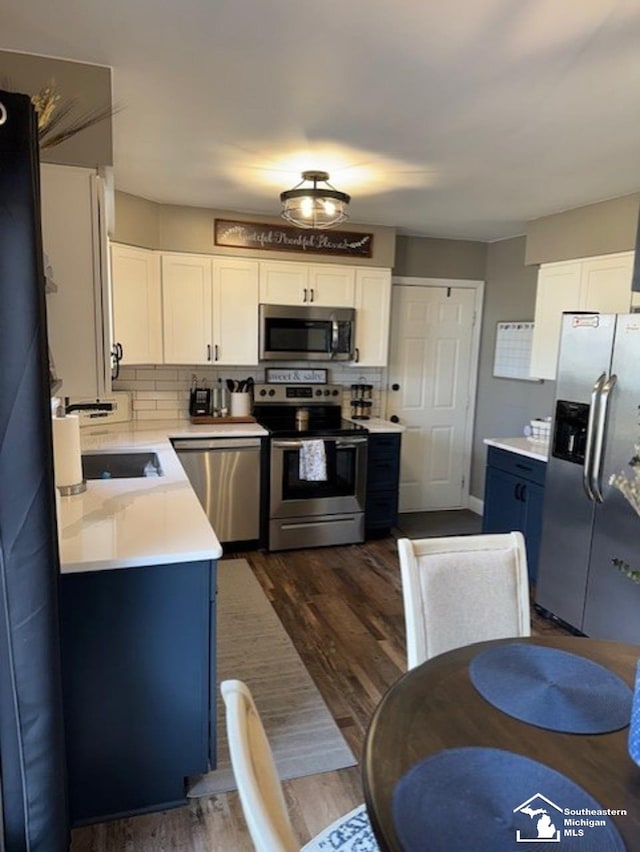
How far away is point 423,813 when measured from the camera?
928mm

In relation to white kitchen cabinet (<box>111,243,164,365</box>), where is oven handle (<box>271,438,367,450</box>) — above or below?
below

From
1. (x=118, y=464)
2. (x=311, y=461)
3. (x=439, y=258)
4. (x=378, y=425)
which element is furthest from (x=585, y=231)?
(x=118, y=464)

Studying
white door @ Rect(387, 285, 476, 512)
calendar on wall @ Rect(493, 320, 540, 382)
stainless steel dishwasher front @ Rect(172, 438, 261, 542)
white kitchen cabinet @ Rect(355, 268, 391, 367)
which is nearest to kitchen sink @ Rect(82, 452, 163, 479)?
stainless steel dishwasher front @ Rect(172, 438, 261, 542)

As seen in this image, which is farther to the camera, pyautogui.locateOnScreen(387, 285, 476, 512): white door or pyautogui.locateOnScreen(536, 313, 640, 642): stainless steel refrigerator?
pyautogui.locateOnScreen(387, 285, 476, 512): white door

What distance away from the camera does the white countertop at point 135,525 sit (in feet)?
5.71

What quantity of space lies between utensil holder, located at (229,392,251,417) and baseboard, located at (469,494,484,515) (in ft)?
7.63

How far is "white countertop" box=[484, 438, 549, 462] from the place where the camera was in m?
3.49

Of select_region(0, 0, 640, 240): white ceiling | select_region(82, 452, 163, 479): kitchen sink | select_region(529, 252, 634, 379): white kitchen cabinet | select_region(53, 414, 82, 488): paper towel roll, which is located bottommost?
select_region(82, 452, 163, 479): kitchen sink

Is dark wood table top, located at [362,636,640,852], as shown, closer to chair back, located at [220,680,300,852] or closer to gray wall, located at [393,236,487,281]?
chair back, located at [220,680,300,852]

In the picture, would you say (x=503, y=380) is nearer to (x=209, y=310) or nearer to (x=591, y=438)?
(x=591, y=438)

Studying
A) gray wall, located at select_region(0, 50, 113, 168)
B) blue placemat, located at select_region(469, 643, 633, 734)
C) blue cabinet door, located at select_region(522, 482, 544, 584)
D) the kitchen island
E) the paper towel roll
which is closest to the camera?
Answer: blue placemat, located at select_region(469, 643, 633, 734)

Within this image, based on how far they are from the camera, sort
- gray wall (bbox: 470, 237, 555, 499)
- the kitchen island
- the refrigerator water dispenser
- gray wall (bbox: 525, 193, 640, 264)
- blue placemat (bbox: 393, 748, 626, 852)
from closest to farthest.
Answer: blue placemat (bbox: 393, 748, 626, 852) < the kitchen island < the refrigerator water dispenser < gray wall (bbox: 525, 193, 640, 264) < gray wall (bbox: 470, 237, 555, 499)

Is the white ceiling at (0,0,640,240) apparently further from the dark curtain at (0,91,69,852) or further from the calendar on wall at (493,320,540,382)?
the calendar on wall at (493,320,540,382)

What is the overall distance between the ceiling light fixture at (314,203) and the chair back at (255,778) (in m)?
2.63
